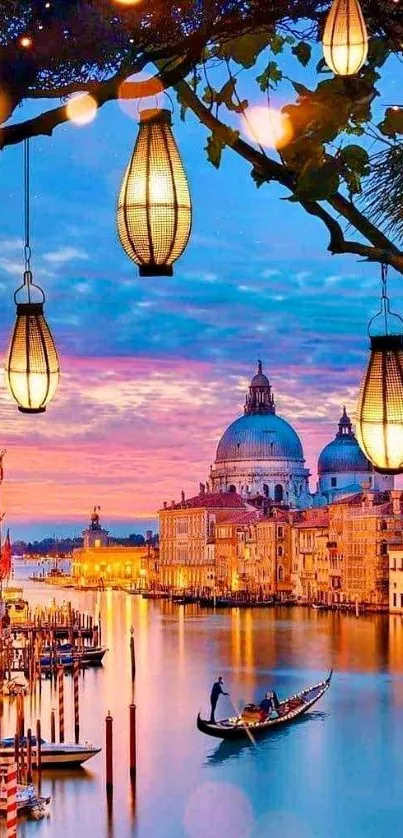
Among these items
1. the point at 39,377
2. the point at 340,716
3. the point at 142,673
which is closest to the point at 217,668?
the point at 142,673

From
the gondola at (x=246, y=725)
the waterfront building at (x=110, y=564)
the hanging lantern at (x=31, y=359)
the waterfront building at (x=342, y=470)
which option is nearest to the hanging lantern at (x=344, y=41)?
the hanging lantern at (x=31, y=359)

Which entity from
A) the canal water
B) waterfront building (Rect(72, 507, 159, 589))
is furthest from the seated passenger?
waterfront building (Rect(72, 507, 159, 589))

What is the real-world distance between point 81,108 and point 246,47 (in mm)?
419

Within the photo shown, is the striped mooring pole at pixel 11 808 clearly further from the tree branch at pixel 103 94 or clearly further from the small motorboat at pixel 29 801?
the tree branch at pixel 103 94

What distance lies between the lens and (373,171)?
171 centimetres

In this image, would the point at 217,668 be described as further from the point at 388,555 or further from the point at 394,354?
the point at 394,354

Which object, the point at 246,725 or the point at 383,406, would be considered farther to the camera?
the point at 246,725

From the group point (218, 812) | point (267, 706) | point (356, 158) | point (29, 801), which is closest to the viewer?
point (356, 158)

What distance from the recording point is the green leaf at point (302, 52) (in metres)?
1.95

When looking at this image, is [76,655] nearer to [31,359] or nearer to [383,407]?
[31,359]

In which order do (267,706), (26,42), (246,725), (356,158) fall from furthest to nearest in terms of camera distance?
(267,706), (246,725), (356,158), (26,42)

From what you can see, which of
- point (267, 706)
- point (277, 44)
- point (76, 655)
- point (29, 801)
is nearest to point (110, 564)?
point (76, 655)

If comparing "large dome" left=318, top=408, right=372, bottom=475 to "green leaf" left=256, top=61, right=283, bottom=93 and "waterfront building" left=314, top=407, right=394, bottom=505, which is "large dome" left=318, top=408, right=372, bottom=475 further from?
"green leaf" left=256, top=61, right=283, bottom=93

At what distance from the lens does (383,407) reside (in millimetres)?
1696
